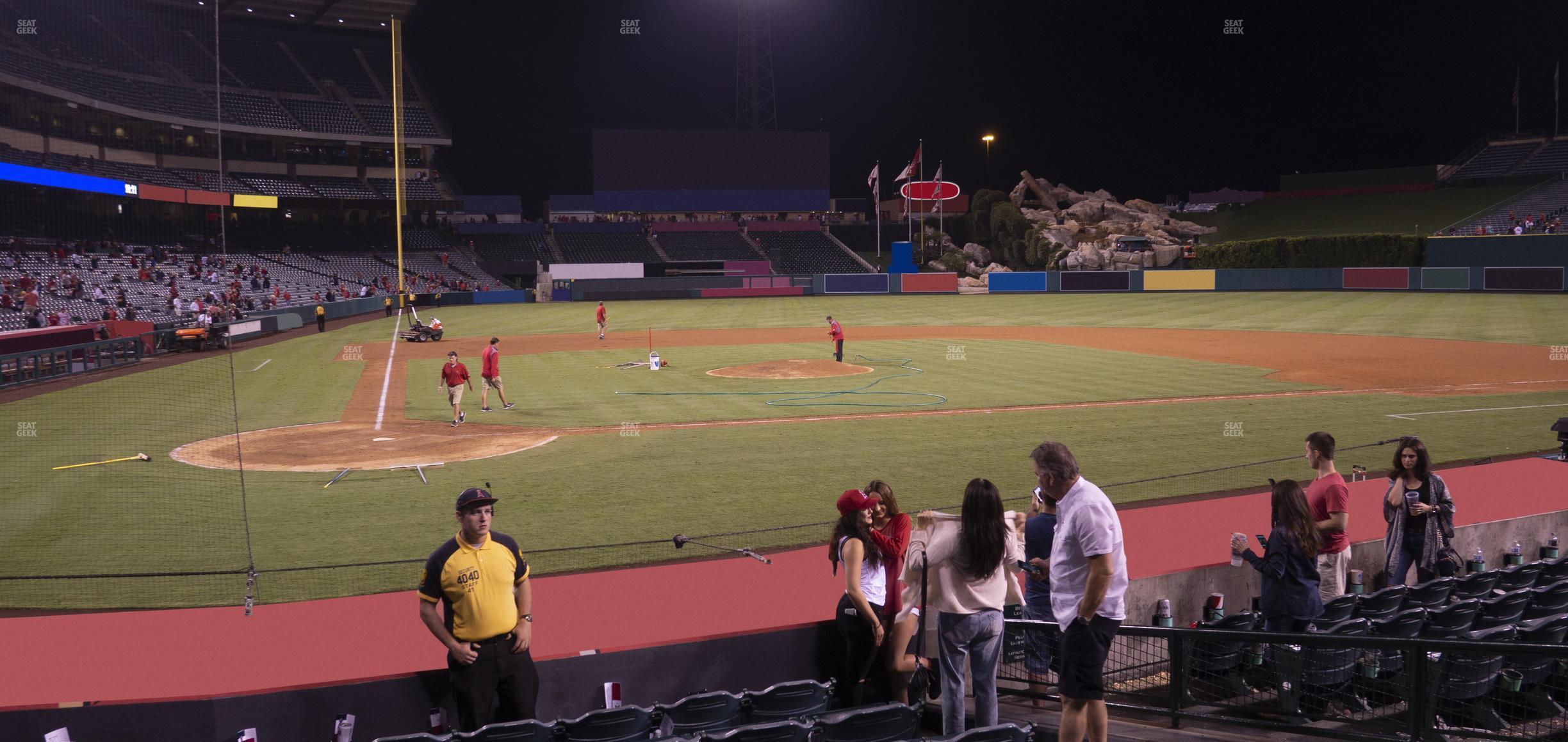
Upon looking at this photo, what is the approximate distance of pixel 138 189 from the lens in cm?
5247

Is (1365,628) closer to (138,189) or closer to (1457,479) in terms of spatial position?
(1457,479)

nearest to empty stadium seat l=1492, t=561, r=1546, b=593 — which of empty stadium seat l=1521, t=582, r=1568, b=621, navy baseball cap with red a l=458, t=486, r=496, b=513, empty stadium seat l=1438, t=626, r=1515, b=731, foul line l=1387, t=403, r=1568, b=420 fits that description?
empty stadium seat l=1521, t=582, r=1568, b=621

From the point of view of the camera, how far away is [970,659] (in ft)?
19.8

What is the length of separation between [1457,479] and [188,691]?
15.4 metres

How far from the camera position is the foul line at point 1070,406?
68.7 feet

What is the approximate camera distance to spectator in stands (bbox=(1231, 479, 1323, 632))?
7.41m

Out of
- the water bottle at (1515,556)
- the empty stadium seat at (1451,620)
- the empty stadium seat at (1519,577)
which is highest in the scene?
→ the empty stadium seat at (1451,620)

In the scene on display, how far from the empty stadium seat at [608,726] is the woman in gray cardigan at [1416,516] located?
727 cm

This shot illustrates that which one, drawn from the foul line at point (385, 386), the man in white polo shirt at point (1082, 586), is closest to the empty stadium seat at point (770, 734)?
the man in white polo shirt at point (1082, 586)

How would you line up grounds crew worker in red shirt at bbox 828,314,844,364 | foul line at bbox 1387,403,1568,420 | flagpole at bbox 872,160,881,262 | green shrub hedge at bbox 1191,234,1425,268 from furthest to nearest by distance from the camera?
flagpole at bbox 872,160,881,262 → green shrub hedge at bbox 1191,234,1425,268 → grounds crew worker in red shirt at bbox 828,314,844,364 → foul line at bbox 1387,403,1568,420

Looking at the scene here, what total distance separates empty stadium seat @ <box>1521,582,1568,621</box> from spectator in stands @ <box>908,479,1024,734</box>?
16.8ft

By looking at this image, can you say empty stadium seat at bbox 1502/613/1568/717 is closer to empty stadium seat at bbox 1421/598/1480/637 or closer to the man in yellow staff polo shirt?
empty stadium seat at bbox 1421/598/1480/637

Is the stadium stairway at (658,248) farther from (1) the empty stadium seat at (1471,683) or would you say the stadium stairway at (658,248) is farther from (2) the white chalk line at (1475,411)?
(1) the empty stadium seat at (1471,683)

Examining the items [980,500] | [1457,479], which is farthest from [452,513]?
[1457,479]
